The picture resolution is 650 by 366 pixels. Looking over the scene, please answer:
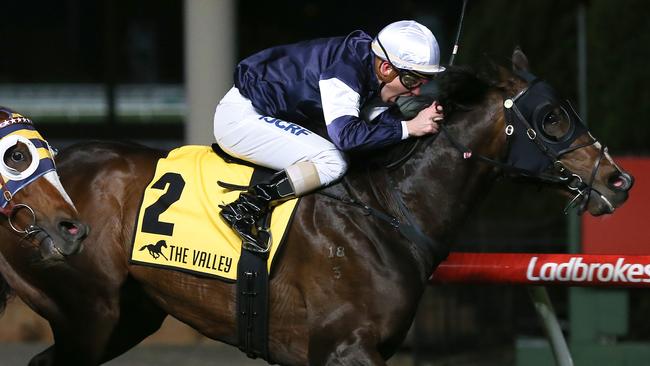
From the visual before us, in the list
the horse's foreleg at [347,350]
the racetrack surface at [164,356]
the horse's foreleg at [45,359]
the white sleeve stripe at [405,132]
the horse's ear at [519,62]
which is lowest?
the racetrack surface at [164,356]

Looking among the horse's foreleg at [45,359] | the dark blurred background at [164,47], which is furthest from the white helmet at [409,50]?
the dark blurred background at [164,47]

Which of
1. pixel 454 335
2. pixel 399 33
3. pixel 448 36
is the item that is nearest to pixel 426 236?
pixel 399 33

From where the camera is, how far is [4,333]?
30.0 feet

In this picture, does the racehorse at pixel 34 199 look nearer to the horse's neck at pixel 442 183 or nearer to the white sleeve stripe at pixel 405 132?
the horse's neck at pixel 442 183

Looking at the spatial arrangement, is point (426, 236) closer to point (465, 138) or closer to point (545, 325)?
point (465, 138)

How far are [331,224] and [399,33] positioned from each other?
83 centimetres

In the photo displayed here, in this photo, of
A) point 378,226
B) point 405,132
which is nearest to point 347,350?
point 378,226

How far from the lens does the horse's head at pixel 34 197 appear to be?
496cm

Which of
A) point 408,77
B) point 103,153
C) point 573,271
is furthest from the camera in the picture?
point 573,271

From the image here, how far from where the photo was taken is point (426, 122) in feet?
17.5

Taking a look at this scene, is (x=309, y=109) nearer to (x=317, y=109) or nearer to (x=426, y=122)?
(x=317, y=109)

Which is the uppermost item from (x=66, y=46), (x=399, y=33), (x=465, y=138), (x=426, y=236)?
(x=399, y=33)

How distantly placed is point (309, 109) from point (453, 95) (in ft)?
1.97

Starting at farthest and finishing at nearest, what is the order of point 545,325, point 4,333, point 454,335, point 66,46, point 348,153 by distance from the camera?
point 66,46
point 4,333
point 454,335
point 545,325
point 348,153
